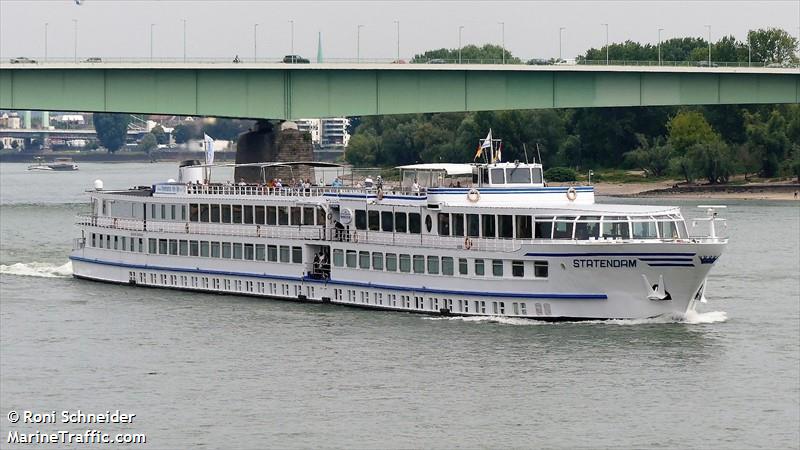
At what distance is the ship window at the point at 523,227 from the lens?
5334cm

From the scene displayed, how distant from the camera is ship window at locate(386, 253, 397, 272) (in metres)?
56.6

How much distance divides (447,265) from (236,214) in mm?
11536

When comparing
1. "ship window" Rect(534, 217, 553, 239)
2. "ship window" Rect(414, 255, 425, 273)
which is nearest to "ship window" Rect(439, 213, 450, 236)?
"ship window" Rect(414, 255, 425, 273)

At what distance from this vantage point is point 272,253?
6125cm

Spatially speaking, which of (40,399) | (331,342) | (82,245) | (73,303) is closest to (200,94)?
(82,245)

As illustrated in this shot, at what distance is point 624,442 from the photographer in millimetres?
38375

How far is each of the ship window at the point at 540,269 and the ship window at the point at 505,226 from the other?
157 centimetres

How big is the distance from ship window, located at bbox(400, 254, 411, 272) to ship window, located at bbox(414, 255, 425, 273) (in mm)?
294

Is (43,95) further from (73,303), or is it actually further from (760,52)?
(760,52)

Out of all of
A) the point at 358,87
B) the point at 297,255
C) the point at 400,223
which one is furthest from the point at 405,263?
A: the point at 358,87

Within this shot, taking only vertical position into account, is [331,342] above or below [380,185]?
below

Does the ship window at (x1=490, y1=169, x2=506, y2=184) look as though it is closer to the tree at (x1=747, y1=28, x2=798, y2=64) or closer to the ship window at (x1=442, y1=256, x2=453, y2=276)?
the ship window at (x1=442, y1=256, x2=453, y2=276)

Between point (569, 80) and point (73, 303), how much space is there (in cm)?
5671

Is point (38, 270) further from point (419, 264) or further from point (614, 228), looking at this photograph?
point (614, 228)
